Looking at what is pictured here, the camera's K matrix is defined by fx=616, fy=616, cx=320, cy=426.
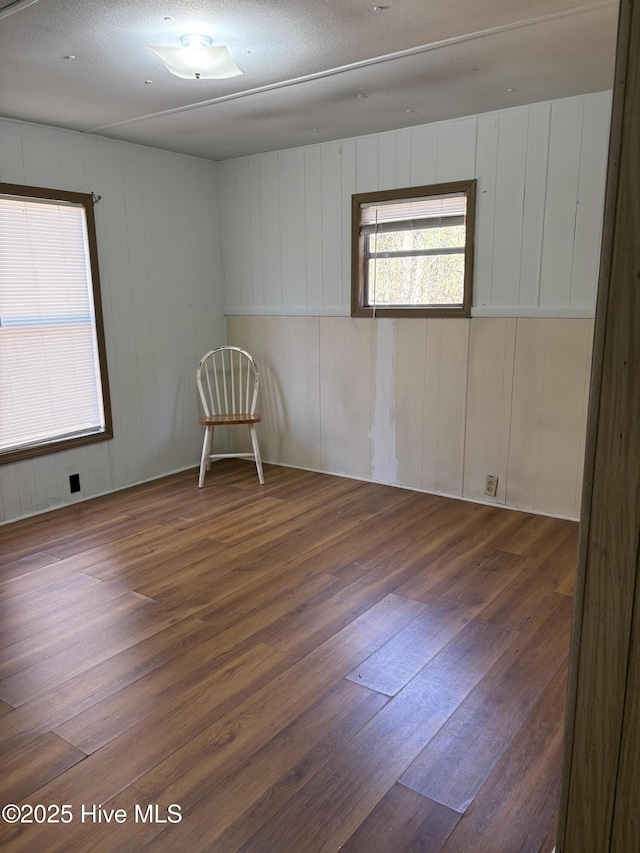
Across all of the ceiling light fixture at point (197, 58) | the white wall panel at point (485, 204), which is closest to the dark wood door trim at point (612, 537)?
the ceiling light fixture at point (197, 58)

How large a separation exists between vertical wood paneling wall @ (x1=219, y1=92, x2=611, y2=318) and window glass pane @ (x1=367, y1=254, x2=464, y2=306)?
0.55 feet

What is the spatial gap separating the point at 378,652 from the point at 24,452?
2.63m

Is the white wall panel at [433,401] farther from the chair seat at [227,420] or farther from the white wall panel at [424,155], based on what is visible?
the white wall panel at [424,155]

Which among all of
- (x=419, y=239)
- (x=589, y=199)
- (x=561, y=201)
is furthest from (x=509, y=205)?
(x=419, y=239)

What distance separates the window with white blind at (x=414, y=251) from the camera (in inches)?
153

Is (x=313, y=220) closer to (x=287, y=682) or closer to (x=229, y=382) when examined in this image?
(x=229, y=382)

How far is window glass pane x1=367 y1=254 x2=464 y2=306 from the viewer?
13.0ft

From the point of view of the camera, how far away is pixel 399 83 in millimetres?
3068

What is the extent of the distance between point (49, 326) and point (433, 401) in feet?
8.33

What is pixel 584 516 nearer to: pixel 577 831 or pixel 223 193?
pixel 577 831

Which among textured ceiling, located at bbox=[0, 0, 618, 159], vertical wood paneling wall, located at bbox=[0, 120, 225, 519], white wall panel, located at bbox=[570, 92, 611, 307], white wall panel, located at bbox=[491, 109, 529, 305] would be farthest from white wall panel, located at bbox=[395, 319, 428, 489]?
vertical wood paneling wall, located at bbox=[0, 120, 225, 519]

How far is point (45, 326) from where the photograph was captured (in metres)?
3.91

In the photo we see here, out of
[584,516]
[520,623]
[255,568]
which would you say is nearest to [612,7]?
[584,516]

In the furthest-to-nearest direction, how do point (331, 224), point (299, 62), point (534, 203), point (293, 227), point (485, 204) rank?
point (293, 227)
point (331, 224)
point (485, 204)
point (534, 203)
point (299, 62)
